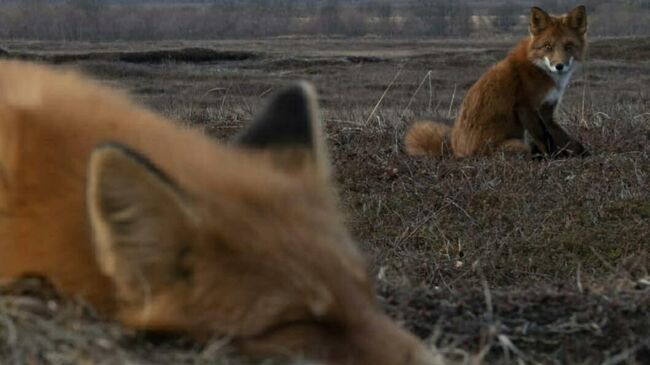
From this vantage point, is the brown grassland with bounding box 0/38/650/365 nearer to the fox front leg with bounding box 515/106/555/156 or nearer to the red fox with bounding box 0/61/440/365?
the red fox with bounding box 0/61/440/365

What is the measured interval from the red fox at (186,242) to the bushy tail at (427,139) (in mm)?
10119

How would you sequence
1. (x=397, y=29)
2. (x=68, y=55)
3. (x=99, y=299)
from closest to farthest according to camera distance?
(x=99, y=299), (x=68, y=55), (x=397, y=29)

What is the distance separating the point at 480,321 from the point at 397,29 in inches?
3626

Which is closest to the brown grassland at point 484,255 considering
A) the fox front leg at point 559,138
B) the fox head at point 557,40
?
the fox front leg at point 559,138

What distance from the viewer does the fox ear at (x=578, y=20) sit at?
16766 millimetres

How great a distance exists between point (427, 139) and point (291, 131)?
11182 mm

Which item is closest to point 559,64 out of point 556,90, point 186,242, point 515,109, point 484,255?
point 556,90

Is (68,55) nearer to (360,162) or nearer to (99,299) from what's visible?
(360,162)

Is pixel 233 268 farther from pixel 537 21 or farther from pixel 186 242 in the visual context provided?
pixel 537 21

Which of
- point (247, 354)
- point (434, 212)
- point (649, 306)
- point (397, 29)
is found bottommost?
point (397, 29)

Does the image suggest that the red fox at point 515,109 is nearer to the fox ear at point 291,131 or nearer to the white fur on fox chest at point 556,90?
the white fur on fox chest at point 556,90

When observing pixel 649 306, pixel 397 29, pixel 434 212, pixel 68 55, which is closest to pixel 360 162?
pixel 434 212

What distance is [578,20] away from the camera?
16.9 metres

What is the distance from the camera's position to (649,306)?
5.42m
